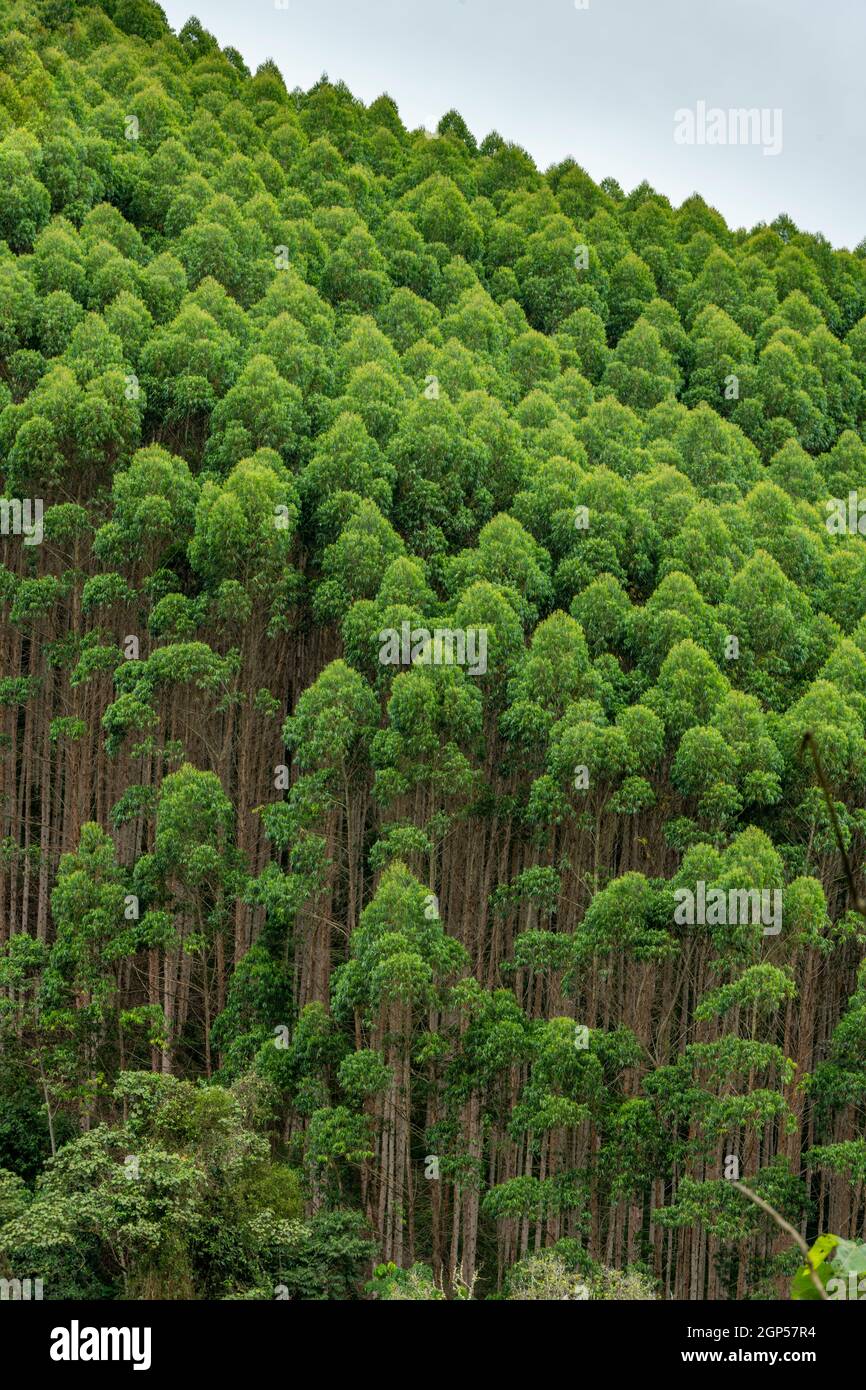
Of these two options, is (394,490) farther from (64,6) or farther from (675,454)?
(64,6)

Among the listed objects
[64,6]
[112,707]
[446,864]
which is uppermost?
[64,6]

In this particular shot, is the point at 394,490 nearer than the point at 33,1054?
No

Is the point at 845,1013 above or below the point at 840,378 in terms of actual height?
below

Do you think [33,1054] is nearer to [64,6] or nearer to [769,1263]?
[769,1263]

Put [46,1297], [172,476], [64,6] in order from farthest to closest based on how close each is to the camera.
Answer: [64,6], [172,476], [46,1297]

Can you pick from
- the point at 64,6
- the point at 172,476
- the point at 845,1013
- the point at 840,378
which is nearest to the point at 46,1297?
the point at 845,1013

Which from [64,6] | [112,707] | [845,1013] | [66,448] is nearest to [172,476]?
[66,448]

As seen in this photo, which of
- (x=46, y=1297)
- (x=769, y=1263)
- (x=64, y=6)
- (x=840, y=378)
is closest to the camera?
(x=46, y=1297)
